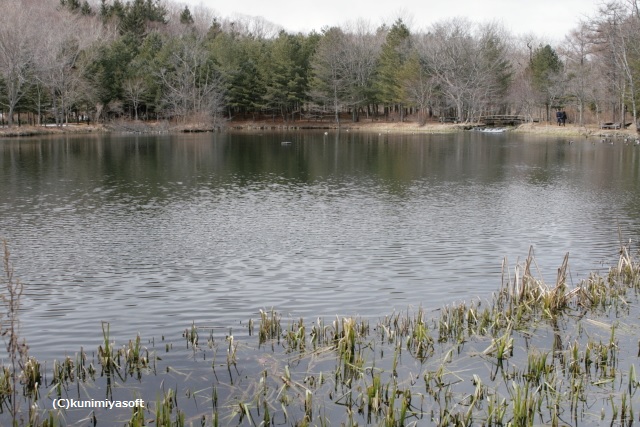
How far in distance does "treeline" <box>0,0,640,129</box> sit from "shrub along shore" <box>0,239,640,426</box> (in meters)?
62.7

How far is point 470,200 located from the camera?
2827 cm

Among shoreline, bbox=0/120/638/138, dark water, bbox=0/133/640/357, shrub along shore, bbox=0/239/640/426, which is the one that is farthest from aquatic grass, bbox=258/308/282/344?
shoreline, bbox=0/120/638/138

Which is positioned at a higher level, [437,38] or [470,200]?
[437,38]

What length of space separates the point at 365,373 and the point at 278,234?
37.4ft

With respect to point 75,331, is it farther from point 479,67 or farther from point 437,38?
point 437,38

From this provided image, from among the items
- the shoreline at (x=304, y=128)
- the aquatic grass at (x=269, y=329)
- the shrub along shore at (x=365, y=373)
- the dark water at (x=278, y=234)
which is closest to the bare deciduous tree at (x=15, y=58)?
the shoreline at (x=304, y=128)

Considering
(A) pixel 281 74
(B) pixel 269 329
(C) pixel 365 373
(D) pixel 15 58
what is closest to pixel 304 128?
(A) pixel 281 74

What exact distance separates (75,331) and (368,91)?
291ft

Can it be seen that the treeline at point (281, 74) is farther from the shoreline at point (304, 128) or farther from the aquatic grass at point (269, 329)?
the aquatic grass at point (269, 329)

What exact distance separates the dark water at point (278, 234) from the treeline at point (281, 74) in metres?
37.6

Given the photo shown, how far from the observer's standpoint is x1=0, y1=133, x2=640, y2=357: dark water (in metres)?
14.0

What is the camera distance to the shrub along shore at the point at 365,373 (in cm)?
862

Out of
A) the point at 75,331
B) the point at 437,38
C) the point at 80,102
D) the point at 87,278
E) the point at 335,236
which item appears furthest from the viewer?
the point at 437,38

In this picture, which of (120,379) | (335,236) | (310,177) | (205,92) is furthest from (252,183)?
(205,92)
